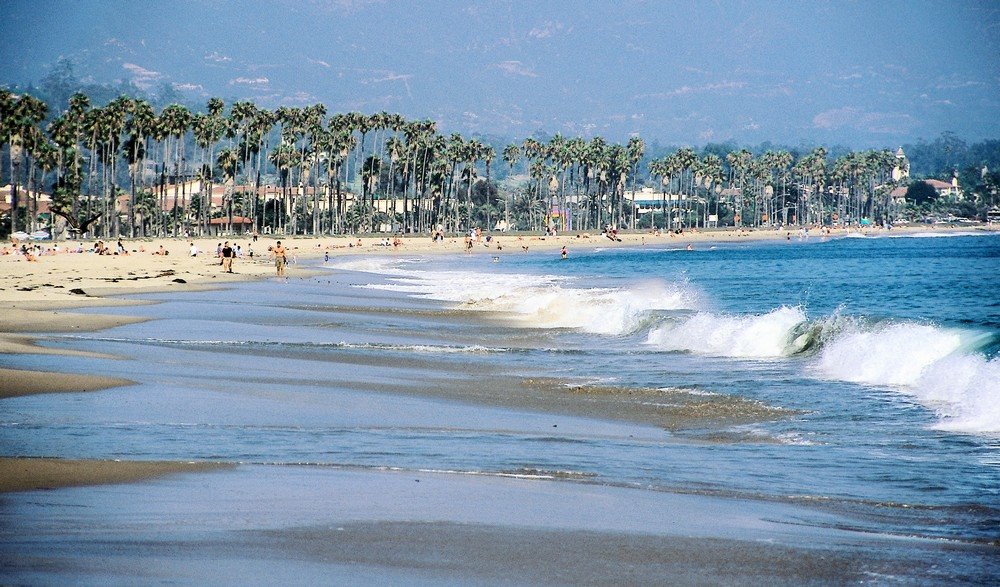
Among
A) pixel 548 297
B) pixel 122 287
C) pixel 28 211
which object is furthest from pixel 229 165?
pixel 548 297

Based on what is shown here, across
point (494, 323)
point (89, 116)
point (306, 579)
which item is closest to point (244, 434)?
point (306, 579)

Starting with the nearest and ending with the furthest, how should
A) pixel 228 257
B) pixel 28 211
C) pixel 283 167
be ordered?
pixel 228 257
pixel 28 211
pixel 283 167

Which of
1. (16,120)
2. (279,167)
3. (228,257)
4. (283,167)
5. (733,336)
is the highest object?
(16,120)

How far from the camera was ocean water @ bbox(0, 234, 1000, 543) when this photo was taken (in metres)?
9.94

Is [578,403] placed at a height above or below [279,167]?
below

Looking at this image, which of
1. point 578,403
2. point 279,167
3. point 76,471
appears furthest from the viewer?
point 279,167

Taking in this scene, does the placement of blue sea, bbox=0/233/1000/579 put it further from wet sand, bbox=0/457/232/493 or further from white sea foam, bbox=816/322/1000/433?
wet sand, bbox=0/457/232/493

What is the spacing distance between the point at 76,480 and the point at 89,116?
90.2 m

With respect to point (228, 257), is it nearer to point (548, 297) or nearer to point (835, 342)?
point (548, 297)

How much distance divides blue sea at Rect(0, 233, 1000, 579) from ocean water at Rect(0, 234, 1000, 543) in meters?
0.05

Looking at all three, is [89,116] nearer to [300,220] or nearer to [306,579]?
[300,220]

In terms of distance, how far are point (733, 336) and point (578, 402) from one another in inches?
318

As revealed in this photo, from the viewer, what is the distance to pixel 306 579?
6.32 metres

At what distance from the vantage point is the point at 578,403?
14.5m
